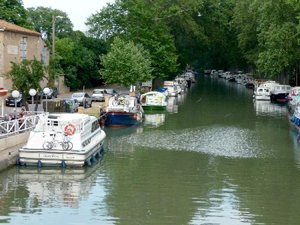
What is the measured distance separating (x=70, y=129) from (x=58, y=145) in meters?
1.30

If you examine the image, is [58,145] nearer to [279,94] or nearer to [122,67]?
[122,67]

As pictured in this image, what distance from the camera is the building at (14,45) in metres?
54.9

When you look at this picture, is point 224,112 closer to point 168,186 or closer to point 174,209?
point 168,186

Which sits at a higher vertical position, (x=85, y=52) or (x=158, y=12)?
(x=158, y=12)

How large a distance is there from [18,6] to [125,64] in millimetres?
13572

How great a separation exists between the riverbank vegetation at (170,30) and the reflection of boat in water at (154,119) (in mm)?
11698

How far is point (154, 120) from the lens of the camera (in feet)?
171

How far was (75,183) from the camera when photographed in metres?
26.0

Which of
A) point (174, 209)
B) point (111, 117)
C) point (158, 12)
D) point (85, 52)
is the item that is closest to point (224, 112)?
point (111, 117)

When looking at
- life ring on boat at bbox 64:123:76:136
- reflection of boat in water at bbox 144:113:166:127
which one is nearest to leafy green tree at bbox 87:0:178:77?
reflection of boat in water at bbox 144:113:166:127

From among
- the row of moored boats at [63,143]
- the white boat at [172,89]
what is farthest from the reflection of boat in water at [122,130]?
the white boat at [172,89]

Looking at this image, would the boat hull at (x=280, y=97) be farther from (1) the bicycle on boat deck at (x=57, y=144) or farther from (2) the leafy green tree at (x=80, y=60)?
(1) the bicycle on boat deck at (x=57, y=144)

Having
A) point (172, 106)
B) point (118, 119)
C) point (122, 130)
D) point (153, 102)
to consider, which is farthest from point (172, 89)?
point (122, 130)

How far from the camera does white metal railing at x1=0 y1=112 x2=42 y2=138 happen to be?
29.7 metres
